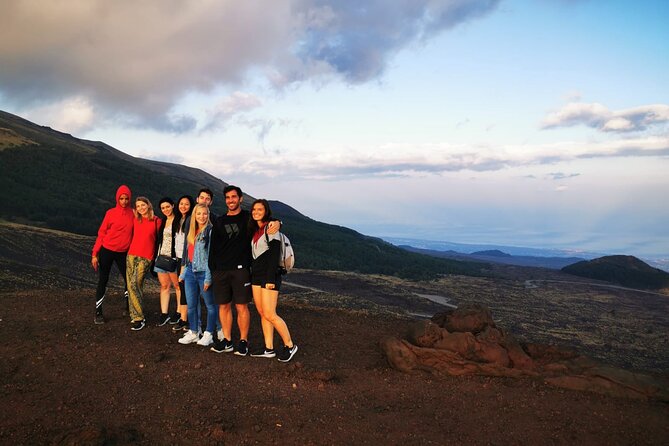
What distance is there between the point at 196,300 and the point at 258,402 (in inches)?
108

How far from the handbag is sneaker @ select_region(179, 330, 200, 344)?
119 centimetres

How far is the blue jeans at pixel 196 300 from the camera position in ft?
26.1

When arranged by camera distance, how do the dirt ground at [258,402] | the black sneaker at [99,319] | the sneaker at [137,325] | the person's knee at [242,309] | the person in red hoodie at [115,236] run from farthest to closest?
the black sneaker at [99,319] < the sneaker at [137,325] < the person in red hoodie at [115,236] < the person's knee at [242,309] < the dirt ground at [258,402]

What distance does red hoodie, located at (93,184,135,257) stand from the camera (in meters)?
8.66

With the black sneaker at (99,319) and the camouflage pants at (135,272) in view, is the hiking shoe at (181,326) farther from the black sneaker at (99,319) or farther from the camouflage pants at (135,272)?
the black sneaker at (99,319)

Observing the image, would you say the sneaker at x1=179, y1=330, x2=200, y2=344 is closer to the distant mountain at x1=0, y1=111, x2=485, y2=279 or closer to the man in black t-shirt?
the man in black t-shirt

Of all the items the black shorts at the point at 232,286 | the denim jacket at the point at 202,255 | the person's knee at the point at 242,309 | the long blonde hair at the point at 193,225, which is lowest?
the person's knee at the point at 242,309

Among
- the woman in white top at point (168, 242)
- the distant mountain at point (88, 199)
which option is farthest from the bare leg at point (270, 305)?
the distant mountain at point (88, 199)

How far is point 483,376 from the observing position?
762 cm

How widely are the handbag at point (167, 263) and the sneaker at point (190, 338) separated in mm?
1185

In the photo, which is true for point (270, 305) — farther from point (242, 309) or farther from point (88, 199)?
point (88, 199)

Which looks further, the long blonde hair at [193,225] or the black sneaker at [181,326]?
the black sneaker at [181,326]

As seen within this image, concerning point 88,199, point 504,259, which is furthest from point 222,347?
point 504,259

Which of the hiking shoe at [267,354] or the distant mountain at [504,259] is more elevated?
the distant mountain at [504,259]
